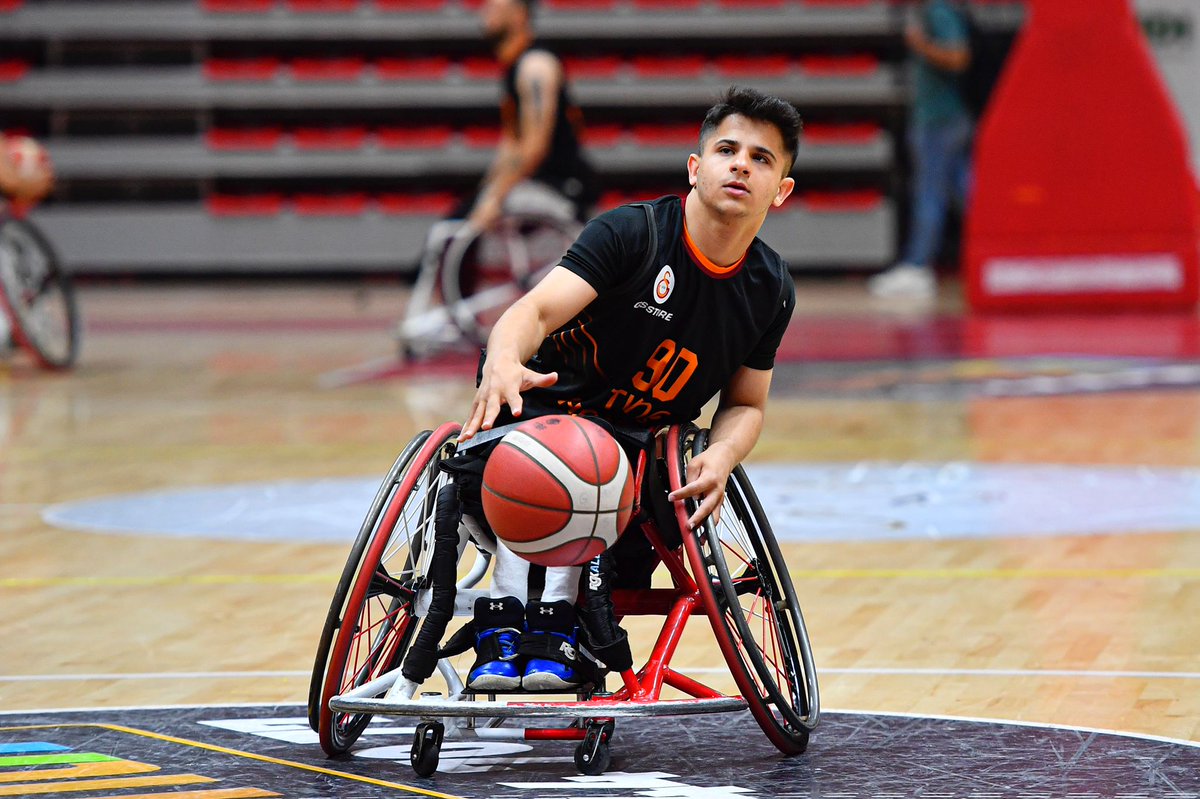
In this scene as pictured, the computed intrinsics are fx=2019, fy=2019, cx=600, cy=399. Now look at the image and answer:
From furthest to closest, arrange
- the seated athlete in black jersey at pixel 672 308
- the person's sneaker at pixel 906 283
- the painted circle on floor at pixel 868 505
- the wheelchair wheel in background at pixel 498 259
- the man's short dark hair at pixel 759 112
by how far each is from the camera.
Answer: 1. the person's sneaker at pixel 906 283
2. the wheelchair wheel in background at pixel 498 259
3. the painted circle on floor at pixel 868 505
4. the man's short dark hair at pixel 759 112
5. the seated athlete in black jersey at pixel 672 308

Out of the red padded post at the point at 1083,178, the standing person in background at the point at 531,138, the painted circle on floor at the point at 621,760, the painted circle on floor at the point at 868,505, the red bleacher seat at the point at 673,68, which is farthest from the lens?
the red bleacher seat at the point at 673,68

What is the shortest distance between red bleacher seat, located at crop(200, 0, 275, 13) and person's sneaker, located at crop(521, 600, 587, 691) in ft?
51.4

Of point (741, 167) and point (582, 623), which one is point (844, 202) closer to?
point (741, 167)

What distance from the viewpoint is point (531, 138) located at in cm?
1133

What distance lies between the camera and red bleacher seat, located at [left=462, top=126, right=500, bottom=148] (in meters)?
18.3

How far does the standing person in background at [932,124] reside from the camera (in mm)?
15750

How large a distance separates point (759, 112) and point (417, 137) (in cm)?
1485

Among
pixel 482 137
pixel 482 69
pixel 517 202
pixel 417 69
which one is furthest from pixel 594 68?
pixel 517 202

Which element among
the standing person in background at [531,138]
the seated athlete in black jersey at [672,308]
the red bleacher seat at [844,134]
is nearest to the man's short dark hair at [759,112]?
the seated athlete in black jersey at [672,308]

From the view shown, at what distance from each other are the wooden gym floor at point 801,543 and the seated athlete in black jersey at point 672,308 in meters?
0.83

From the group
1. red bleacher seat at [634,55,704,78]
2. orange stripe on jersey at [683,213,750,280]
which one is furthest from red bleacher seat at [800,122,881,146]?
orange stripe on jersey at [683,213,750,280]

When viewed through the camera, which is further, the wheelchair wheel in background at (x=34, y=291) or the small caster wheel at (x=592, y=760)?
the wheelchair wheel in background at (x=34, y=291)

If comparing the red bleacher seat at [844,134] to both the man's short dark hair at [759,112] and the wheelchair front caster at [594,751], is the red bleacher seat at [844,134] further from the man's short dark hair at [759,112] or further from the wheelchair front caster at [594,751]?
the wheelchair front caster at [594,751]

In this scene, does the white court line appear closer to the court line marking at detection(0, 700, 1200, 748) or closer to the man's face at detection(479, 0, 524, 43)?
the court line marking at detection(0, 700, 1200, 748)
